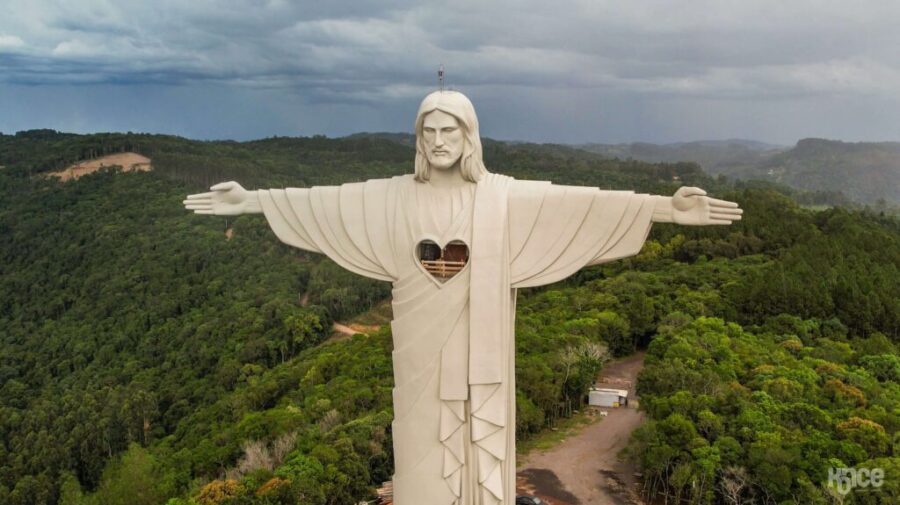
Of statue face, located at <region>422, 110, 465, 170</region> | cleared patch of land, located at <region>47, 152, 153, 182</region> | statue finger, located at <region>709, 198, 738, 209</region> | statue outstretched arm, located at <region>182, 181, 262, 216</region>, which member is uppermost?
statue face, located at <region>422, 110, 465, 170</region>

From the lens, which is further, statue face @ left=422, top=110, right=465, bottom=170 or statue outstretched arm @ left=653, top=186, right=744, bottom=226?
statue face @ left=422, top=110, right=465, bottom=170

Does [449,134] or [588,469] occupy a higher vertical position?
[449,134]

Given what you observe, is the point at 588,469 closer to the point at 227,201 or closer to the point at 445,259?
the point at 445,259

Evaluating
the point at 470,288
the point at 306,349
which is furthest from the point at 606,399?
the point at 306,349

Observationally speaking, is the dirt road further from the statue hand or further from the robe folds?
the statue hand

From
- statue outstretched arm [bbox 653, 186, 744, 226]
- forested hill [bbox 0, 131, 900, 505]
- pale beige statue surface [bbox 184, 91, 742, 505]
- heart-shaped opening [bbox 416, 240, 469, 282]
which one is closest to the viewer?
statue outstretched arm [bbox 653, 186, 744, 226]

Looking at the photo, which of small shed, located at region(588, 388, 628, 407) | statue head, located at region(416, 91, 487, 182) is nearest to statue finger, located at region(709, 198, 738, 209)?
statue head, located at region(416, 91, 487, 182)

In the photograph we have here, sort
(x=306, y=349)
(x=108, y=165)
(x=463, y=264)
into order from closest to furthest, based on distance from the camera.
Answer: (x=463, y=264) < (x=306, y=349) < (x=108, y=165)

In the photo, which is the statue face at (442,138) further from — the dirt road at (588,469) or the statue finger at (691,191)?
the dirt road at (588,469)

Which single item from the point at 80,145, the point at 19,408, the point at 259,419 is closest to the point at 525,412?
the point at 259,419
